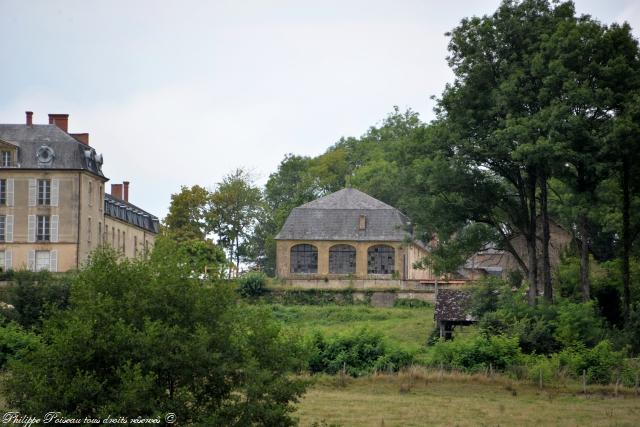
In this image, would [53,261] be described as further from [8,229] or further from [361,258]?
[361,258]

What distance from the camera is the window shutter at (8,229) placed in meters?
66.3

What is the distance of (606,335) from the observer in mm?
44031

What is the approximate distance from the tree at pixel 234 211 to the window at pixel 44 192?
1709 centimetres

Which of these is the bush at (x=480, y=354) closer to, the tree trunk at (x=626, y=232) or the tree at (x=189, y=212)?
the tree trunk at (x=626, y=232)

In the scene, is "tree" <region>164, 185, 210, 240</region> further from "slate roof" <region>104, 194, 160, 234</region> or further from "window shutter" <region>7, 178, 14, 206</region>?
"window shutter" <region>7, 178, 14, 206</region>

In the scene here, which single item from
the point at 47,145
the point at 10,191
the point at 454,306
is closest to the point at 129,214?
the point at 47,145

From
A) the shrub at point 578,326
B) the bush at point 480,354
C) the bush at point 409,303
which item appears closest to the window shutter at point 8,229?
the bush at point 409,303

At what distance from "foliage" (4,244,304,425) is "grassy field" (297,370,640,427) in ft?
14.3

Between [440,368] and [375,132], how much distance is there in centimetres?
7315

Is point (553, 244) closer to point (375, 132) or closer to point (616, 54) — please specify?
point (616, 54)

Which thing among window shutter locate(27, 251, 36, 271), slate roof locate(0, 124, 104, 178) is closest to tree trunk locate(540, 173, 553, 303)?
slate roof locate(0, 124, 104, 178)

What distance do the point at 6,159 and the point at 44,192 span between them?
9.10 ft

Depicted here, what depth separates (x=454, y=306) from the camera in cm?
4878

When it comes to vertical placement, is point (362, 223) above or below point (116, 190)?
below
